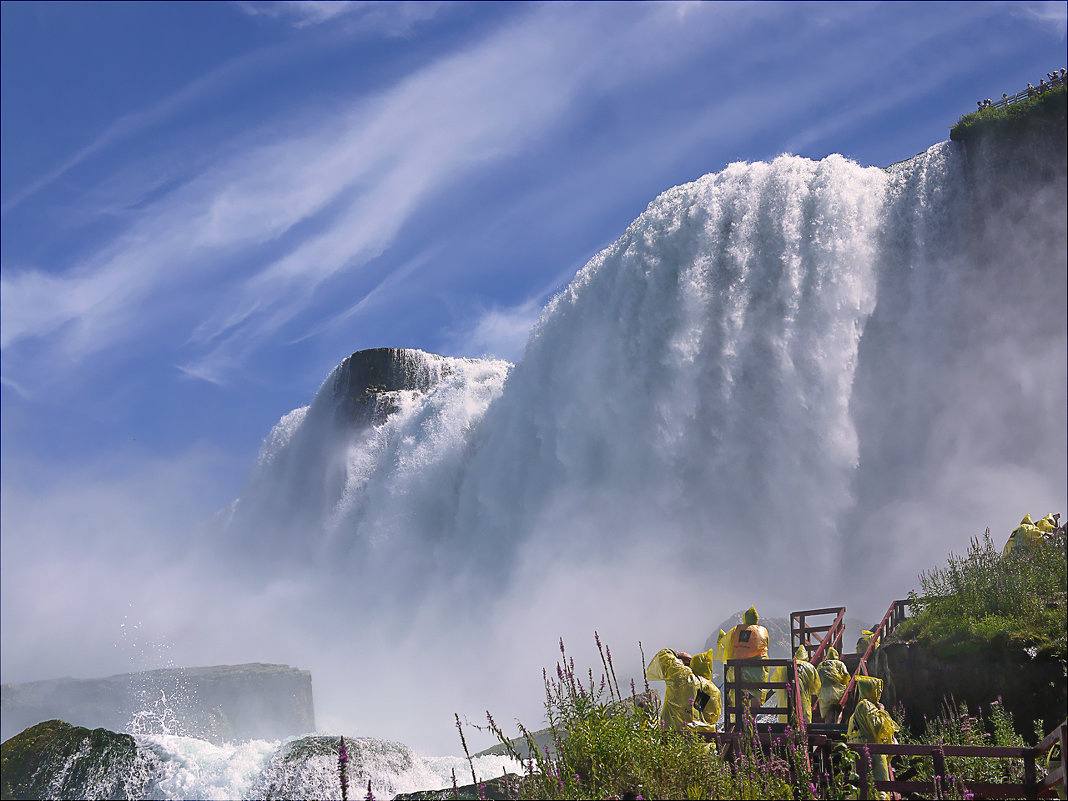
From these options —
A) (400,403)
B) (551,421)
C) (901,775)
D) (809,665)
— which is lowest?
(901,775)

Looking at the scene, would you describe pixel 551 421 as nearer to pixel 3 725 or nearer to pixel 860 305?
pixel 860 305

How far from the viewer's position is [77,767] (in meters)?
10.2

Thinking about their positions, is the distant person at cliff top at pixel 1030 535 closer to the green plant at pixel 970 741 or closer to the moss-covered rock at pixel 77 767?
the green plant at pixel 970 741

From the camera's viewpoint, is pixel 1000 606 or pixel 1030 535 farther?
pixel 1030 535

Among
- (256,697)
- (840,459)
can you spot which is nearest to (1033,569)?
(840,459)

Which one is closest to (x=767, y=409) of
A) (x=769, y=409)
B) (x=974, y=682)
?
(x=769, y=409)

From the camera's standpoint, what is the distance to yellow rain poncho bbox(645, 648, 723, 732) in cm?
596

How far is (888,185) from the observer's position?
1741cm

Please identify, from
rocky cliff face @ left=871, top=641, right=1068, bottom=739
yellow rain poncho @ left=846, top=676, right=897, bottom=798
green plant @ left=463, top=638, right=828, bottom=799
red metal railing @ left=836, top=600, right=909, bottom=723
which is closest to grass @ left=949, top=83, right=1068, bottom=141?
red metal railing @ left=836, top=600, right=909, bottom=723

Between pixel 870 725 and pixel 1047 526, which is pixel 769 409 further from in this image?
pixel 870 725

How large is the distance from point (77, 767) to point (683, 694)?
8.45m

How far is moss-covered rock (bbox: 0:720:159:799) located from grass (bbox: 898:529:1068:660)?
9602mm

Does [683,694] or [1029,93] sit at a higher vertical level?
[1029,93]

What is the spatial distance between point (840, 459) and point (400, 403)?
21906 millimetres
